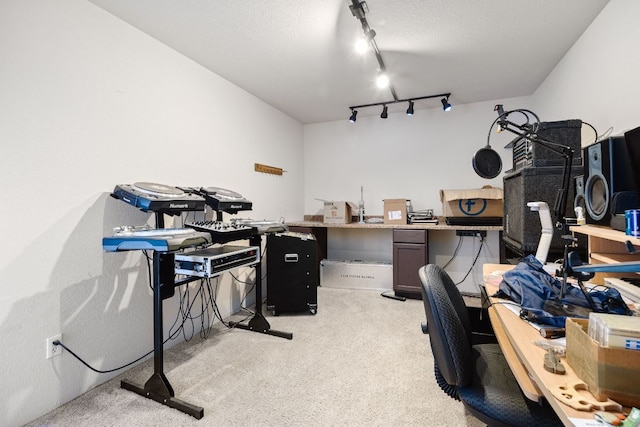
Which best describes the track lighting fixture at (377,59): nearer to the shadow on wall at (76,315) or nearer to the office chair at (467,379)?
the office chair at (467,379)

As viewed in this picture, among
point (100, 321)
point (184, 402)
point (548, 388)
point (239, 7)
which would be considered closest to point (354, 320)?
point (184, 402)

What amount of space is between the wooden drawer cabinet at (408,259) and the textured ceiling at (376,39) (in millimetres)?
1700

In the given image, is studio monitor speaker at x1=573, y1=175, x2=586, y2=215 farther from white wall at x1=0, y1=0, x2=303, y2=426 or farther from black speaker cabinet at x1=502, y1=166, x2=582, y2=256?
white wall at x1=0, y1=0, x2=303, y2=426

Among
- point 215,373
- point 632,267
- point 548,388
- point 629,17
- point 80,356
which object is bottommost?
point 215,373

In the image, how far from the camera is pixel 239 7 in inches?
77.2

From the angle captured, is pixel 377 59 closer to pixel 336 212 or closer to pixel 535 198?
pixel 535 198

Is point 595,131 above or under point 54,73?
under

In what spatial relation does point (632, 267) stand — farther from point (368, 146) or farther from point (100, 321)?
point (368, 146)

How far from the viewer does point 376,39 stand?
2.36 m

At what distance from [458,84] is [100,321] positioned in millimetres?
3883

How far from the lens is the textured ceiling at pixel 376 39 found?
1.97 metres

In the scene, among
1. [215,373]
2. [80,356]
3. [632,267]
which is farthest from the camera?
[215,373]

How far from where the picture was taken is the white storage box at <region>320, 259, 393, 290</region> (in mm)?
3879

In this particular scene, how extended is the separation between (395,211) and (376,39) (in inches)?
78.2
